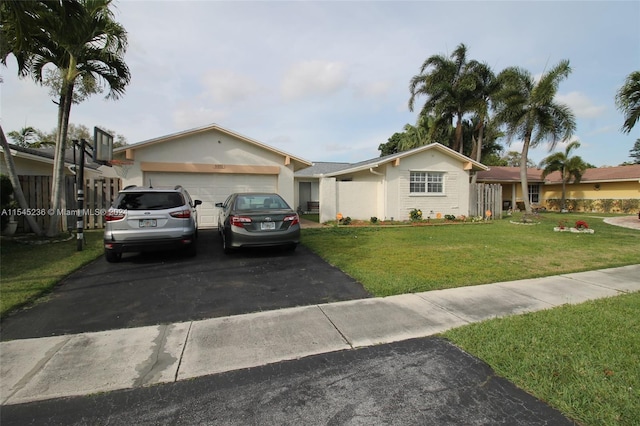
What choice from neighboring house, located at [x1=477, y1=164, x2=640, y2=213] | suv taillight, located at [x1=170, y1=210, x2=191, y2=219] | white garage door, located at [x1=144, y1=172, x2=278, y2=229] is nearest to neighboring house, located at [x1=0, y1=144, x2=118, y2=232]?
white garage door, located at [x1=144, y1=172, x2=278, y2=229]

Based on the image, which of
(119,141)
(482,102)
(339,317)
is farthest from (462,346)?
(119,141)

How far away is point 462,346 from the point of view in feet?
10.9

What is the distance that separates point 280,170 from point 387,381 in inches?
452

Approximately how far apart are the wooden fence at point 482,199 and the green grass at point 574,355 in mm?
14002

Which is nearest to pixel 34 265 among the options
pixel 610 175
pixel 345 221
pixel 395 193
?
pixel 345 221

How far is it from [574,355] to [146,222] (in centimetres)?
729

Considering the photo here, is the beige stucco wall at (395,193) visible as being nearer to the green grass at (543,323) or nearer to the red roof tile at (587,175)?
the green grass at (543,323)

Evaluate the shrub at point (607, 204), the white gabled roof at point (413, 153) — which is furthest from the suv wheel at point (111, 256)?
the shrub at point (607, 204)

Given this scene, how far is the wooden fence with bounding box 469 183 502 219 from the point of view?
694 inches

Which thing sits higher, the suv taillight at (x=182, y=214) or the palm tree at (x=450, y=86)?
the palm tree at (x=450, y=86)

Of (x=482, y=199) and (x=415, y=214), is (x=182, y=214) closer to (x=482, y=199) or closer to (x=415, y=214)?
(x=415, y=214)

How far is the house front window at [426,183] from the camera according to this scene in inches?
656

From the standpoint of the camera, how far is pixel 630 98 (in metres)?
14.7

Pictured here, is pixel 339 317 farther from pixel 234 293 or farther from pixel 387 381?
pixel 234 293
